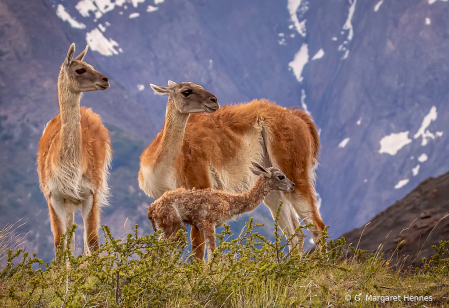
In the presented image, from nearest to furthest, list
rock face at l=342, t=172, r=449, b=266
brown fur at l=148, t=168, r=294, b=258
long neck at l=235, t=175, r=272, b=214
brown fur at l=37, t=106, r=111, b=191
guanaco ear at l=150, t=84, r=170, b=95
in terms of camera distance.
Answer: brown fur at l=148, t=168, r=294, b=258 < long neck at l=235, t=175, r=272, b=214 < brown fur at l=37, t=106, r=111, b=191 < guanaco ear at l=150, t=84, r=170, b=95 < rock face at l=342, t=172, r=449, b=266

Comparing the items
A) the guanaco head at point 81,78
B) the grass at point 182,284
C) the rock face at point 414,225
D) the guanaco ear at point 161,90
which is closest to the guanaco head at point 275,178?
the grass at point 182,284

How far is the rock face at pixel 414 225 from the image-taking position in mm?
5758

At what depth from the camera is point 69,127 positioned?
5.23 meters

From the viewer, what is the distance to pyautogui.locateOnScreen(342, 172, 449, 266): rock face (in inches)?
227

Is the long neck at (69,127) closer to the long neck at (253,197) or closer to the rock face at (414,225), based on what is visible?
the long neck at (253,197)

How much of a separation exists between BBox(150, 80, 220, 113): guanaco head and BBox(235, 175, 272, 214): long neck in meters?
1.26

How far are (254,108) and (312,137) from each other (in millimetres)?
1205

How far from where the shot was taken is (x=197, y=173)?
556 centimetres

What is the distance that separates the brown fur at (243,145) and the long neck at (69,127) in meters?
0.86

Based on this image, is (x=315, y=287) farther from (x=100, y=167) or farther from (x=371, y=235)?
(x=371, y=235)

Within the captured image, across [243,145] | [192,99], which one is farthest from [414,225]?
[192,99]

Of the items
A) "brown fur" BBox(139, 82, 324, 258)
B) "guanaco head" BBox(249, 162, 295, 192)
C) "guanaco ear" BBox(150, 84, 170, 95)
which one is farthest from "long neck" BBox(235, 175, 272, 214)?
"guanaco ear" BBox(150, 84, 170, 95)

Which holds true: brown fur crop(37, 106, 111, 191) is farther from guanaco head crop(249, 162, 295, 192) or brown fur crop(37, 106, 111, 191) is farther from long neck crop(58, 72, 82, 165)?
guanaco head crop(249, 162, 295, 192)

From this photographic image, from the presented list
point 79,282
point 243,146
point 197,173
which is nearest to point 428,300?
point 79,282
